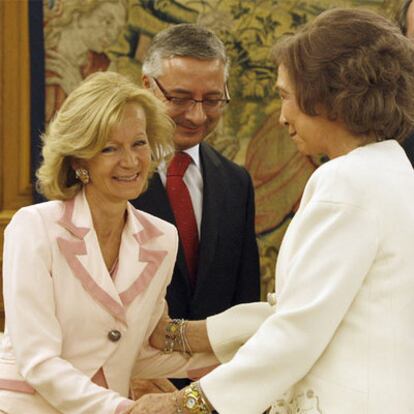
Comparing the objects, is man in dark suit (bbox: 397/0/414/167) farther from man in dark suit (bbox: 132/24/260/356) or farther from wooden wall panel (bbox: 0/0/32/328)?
wooden wall panel (bbox: 0/0/32/328)

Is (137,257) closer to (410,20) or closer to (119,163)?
(119,163)

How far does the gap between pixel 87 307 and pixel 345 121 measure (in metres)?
0.92

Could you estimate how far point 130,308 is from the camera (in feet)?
9.52

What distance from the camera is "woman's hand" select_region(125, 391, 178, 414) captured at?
8.66 feet

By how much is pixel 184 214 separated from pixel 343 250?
4.51ft

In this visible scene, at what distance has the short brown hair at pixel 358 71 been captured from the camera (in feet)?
8.02

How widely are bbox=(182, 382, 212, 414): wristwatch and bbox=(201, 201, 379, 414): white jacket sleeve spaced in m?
0.05

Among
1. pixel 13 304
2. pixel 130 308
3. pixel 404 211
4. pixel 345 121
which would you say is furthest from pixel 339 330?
pixel 13 304

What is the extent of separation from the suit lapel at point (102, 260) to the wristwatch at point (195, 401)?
379mm

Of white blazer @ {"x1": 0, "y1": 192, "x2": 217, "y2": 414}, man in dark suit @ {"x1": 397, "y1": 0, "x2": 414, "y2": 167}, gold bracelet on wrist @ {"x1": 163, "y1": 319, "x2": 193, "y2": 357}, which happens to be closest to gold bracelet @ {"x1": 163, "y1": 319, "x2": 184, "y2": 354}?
gold bracelet on wrist @ {"x1": 163, "y1": 319, "x2": 193, "y2": 357}

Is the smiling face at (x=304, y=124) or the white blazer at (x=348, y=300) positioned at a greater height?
the smiling face at (x=304, y=124)

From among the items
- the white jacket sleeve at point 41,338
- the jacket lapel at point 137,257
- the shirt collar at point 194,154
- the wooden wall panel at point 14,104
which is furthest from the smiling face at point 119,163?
the wooden wall panel at point 14,104

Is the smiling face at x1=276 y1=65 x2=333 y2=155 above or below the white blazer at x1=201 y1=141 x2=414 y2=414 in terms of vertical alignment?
above

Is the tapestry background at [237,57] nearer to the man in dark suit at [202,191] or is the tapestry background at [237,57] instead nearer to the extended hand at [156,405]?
the man in dark suit at [202,191]
